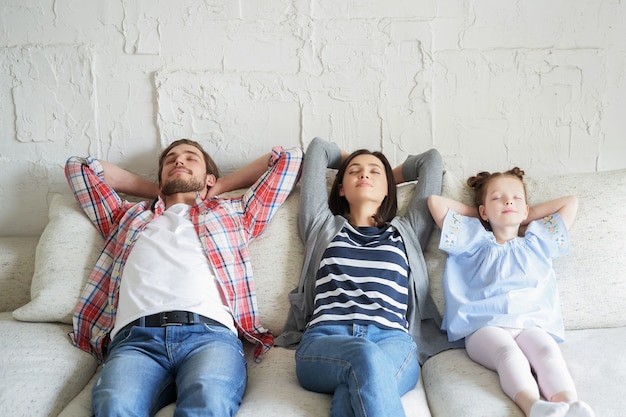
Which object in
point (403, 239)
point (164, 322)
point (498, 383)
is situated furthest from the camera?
point (403, 239)

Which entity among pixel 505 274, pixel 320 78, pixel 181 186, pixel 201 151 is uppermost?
pixel 320 78

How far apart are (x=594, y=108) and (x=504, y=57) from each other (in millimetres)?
405

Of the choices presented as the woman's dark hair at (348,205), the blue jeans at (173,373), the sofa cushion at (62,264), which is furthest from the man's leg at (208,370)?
the woman's dark hair at (348,205)

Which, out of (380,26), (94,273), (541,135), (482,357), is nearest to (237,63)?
(380,26)

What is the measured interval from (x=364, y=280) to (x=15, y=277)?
1237 mm

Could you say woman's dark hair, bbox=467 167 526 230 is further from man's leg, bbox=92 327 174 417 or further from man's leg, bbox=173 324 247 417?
man's leg, bbox=92 327 174 417

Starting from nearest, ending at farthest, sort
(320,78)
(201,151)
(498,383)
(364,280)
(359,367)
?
1. (359,367)
2. (498,383)
3. (364,280)
4. (201,151)
5. (320,78)

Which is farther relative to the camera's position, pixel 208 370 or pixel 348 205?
pixel 348 205

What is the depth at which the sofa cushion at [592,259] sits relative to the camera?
74.7 inches

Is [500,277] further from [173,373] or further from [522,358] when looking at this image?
[173,373]

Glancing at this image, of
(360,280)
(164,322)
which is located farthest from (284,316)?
(164,322)

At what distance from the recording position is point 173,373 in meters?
1.69

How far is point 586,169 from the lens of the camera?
2.40 meters

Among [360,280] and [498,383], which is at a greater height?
[360,280]
